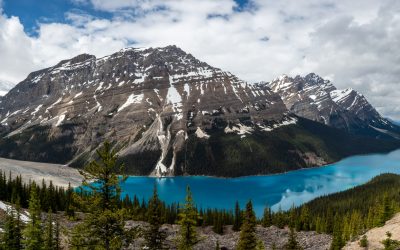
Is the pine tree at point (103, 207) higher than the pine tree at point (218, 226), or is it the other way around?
the pine tree at point (103, 207)

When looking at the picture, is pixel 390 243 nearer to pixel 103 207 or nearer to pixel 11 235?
pixel 103 207

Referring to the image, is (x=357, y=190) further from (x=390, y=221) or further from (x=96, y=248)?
(x=96, y=248)

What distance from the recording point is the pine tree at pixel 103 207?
26328 millimetres

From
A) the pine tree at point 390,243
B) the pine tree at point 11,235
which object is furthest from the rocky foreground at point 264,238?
the pine tree at point 11,235

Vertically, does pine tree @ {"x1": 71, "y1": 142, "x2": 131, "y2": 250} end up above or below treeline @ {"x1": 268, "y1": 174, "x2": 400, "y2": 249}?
above

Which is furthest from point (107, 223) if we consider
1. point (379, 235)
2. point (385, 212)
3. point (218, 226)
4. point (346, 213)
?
point (346, 213)

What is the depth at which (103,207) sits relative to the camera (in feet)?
88.6

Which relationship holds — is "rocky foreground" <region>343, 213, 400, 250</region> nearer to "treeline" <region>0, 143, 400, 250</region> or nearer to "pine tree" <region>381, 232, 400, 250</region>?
"treeline" <region>0, 143, 400, 250</region>

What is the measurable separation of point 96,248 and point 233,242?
222ft

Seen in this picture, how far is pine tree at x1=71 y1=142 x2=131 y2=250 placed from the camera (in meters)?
26.3

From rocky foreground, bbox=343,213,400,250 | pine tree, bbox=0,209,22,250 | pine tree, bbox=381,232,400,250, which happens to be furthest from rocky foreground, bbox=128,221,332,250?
pine tree, bbox=0,209,22,250

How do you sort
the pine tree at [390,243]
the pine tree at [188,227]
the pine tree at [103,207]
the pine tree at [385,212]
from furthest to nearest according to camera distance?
the pine tree at [385,212] → the pine tree at [390,243] → the pine tree at [188,227] → the pine tree at [103,207]

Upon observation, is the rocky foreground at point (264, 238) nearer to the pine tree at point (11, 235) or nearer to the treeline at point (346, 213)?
the treeline at point (346, 213)

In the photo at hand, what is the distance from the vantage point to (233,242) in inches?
3573
